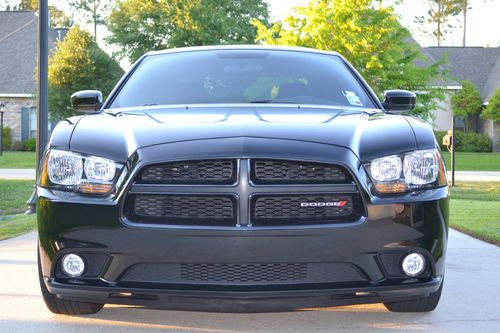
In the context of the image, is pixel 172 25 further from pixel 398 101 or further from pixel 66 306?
pixel 66 306

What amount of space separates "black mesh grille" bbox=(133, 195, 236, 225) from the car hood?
320mm

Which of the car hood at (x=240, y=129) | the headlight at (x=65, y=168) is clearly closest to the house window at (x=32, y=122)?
the car hood at (x=240, y=129)

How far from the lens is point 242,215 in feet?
11.7

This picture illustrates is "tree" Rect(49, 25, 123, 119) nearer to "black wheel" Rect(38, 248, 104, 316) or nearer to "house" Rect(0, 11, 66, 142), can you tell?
"house" Rect(0, 11, 66, 142)

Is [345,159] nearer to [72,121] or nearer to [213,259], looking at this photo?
[213,259]

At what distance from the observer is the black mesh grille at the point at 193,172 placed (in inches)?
143

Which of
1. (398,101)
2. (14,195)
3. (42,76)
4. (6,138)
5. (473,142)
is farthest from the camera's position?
(473,142)

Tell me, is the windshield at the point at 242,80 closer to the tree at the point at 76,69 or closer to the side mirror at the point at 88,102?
the side mirror at the point at 88,102

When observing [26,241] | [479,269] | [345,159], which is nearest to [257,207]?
[345,159]

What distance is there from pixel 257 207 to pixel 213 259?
311mm

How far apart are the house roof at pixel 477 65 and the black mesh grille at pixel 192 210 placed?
4601 cm

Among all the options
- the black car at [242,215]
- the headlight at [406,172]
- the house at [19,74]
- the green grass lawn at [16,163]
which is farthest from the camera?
the house at [19,74]

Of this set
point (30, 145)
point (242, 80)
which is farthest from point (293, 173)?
point (30, 145)

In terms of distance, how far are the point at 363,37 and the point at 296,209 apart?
1959 cm
